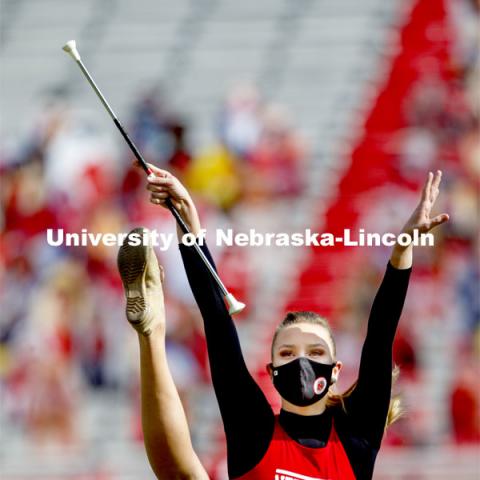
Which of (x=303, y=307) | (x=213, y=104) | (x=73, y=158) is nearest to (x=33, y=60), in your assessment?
(x=213, y=104)

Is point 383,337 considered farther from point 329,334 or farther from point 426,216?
point 426,216

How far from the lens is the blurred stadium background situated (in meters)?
9.05

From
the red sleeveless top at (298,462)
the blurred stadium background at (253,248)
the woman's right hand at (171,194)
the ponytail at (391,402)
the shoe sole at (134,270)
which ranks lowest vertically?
the red sleeveless top at (298,462)

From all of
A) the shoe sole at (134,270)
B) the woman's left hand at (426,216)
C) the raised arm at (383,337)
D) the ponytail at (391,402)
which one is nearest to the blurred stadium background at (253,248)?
the ponytail at (391,402)

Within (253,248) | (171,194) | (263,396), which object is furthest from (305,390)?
(253,248)

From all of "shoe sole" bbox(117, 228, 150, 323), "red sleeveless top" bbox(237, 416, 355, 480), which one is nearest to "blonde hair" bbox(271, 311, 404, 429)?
"red sleeveless top" bbox(237, 416, 355, 480)

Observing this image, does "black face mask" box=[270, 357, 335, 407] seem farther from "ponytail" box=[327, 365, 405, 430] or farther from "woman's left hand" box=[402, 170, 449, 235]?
"woman's left hand" box=[402, 170, 449, 235]

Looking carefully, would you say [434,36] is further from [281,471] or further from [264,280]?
[281,471]

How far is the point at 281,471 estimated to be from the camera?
3957 millimetres

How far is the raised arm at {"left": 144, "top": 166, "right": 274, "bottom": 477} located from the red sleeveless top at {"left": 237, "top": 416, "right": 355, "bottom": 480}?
0.02 meters

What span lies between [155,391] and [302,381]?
1.27 feet

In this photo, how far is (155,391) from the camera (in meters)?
4.04

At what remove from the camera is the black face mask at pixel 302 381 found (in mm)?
4008

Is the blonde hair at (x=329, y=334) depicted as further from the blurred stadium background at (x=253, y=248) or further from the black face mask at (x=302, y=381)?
the blurred stadium background at (x=253, y=248)
